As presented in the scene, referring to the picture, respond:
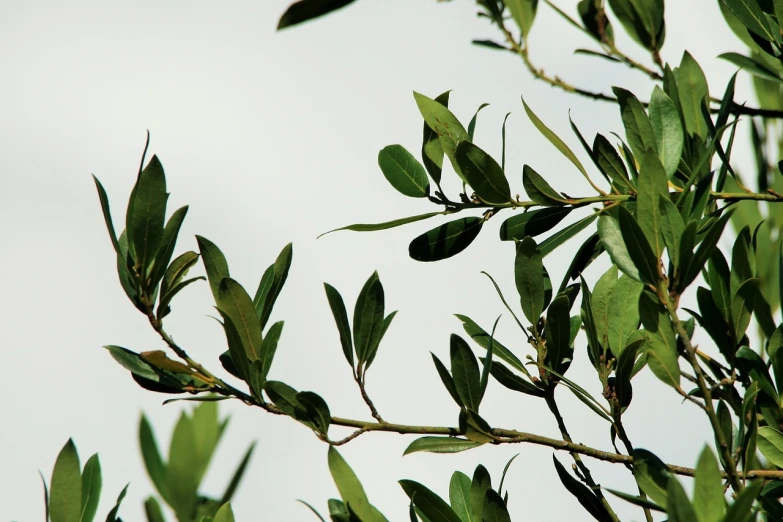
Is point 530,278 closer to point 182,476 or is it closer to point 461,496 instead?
point 461,496

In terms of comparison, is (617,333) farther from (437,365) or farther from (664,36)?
(664,36)

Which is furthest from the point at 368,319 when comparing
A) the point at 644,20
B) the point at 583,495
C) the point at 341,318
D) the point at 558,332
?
the point at 644,20

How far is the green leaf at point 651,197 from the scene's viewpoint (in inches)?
31.1

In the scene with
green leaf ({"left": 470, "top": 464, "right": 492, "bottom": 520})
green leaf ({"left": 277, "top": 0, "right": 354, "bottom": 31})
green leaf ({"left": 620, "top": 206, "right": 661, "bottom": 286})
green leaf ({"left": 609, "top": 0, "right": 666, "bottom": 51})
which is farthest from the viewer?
green leaf ({"left": 609, "top": 0, "right": 666, "bottom": 51})

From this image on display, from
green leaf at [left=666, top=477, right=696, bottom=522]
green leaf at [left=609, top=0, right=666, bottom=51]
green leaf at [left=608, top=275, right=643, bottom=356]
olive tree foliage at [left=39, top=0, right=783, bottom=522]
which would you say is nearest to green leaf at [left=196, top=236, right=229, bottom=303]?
olive tree foliage at [left=39, top=0, right=783, bottom=522]

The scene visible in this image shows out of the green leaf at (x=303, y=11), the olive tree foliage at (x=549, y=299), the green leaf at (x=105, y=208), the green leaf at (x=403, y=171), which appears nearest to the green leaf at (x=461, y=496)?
the olive tree foliage at (x=549, y=299)

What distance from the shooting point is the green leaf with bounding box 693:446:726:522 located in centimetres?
68

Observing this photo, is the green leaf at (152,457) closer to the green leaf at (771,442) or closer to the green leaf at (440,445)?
the green leaf at (440,445)

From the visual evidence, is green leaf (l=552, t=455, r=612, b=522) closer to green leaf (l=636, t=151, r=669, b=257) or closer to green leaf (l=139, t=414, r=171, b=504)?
green leaf (l=636, t=151, r=669, b=257)

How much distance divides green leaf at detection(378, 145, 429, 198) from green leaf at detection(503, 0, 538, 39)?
618mm

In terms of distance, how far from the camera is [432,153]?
1.08m

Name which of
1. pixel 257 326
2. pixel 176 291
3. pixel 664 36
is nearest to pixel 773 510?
pixel 257 326

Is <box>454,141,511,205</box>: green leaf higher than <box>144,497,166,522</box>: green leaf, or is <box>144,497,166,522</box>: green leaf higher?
<box>454,141,511,205</box>: green leaf

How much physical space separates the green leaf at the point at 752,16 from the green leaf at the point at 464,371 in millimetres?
577
